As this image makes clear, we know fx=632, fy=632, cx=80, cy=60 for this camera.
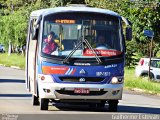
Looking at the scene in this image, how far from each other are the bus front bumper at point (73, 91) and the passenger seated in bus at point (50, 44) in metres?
0.90

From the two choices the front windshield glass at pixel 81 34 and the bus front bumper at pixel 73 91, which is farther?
the front windshield glass at pixel 81 34

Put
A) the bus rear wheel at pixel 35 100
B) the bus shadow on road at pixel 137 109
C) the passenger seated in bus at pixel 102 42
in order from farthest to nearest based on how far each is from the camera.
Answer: the bus rear wheel at pixel 35 100 < the bus shadow on road at pixel 137 109 < the passenger seated in bus at pixel 102 42

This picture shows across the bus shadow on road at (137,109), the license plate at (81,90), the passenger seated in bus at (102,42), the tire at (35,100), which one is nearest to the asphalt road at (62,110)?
the bus shadow on road at (137,109)

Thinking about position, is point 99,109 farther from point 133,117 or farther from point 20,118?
point 20,118

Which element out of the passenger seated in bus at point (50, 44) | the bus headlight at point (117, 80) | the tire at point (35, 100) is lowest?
the tire at point (35, 100)

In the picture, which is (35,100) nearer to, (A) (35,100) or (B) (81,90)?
(A) (35,100)

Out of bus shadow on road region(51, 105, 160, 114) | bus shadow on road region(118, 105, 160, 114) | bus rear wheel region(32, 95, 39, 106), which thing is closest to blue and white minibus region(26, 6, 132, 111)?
bus shadow on road region(51, 105, 160, 114)

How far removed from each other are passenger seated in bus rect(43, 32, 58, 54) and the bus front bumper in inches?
35.3

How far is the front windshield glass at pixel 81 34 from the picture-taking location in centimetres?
1628

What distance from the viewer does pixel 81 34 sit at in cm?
1650

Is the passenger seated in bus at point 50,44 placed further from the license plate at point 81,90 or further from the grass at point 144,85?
the grass at point 144,85

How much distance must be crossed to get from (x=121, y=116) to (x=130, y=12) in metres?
24.9

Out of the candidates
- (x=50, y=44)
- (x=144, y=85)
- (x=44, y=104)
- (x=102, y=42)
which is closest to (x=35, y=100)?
(x=44, y=104)

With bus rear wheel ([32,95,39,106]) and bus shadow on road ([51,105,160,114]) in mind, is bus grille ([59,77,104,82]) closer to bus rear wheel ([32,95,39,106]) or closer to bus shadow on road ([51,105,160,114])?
bus shadow on road ([51,105,160,114])
